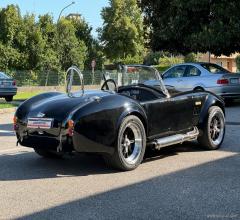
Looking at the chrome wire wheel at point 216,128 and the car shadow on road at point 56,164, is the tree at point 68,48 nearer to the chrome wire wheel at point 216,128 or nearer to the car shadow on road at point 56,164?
the chrome wire wheel at point 216,128

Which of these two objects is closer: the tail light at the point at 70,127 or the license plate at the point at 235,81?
the tail light at the point at 70,127

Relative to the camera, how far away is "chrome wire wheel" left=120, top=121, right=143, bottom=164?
7008 mm

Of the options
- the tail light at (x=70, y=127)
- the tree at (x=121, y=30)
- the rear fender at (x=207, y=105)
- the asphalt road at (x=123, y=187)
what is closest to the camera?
the asphalt road at (x=123, y=187)

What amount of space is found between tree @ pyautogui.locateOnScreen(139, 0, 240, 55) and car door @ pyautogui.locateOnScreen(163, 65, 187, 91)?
253 centimetres

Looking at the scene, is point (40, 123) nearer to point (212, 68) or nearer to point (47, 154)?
point (47, 154)

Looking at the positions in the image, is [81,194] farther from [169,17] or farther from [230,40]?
[169,17]

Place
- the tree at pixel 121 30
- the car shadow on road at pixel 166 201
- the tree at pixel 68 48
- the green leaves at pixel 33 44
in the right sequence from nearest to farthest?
1. the car shadow on road at pixel 166 201
2. the green leaves at pixel 33 44
3. the tree at pixel 68 48
4. the tree at pixel 121 30

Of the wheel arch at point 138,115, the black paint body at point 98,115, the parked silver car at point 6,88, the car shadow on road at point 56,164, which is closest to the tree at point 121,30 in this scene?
the parked silver car at point 6,88

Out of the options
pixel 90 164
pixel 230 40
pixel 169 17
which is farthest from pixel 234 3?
pixel 90 164

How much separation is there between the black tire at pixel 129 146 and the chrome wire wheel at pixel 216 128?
Result: 1902mm

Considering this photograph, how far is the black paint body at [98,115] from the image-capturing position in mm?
6551

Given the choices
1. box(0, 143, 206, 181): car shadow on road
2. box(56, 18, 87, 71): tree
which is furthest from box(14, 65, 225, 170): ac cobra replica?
box(56, 18, 87, 71): tree

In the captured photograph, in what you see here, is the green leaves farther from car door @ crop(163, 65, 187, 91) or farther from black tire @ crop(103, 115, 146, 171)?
black tire @ crop(103, 115, 146, 171)

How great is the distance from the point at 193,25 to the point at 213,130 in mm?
13452
